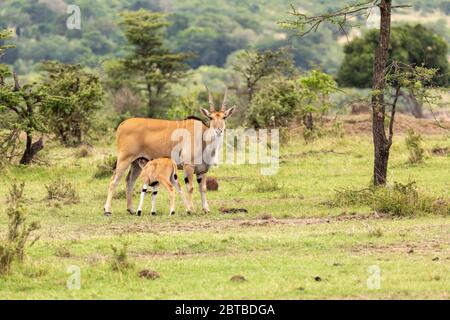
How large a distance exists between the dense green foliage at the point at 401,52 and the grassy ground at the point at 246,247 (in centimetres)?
2478

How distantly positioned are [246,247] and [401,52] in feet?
105

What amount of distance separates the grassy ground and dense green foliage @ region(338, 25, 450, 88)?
2478 cm

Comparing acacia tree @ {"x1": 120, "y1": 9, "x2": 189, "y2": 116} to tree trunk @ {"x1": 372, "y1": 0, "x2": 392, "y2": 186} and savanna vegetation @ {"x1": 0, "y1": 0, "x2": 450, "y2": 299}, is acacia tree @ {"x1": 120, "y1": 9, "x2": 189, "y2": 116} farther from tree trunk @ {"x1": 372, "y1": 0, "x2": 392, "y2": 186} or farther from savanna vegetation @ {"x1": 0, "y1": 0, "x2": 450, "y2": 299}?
tree trunk @ {"x1": 372, "y1": 0, "x2": 392, "y2": 186}

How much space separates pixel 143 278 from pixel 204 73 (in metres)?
71.3

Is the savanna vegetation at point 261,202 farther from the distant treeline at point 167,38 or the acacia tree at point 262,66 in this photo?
the distant treeline at point 167,38

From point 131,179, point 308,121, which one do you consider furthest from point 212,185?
point 308,121

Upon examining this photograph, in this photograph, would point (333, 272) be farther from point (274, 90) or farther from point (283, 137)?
point (274, 90)

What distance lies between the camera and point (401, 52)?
42.5 metres

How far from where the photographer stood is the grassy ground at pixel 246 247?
9.56 m

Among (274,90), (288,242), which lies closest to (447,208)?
(288,242)

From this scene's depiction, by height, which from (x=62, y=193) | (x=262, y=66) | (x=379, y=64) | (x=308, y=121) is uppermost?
(x=262, y=66)

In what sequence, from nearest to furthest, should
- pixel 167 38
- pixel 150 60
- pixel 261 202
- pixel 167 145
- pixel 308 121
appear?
pixel 167 145 < pixel 261 202 < pixel 308 121 < pixel 150 60 < pixel 167 38

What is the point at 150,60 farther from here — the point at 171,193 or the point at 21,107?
the point at 171,193

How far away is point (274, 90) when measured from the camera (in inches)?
1019
